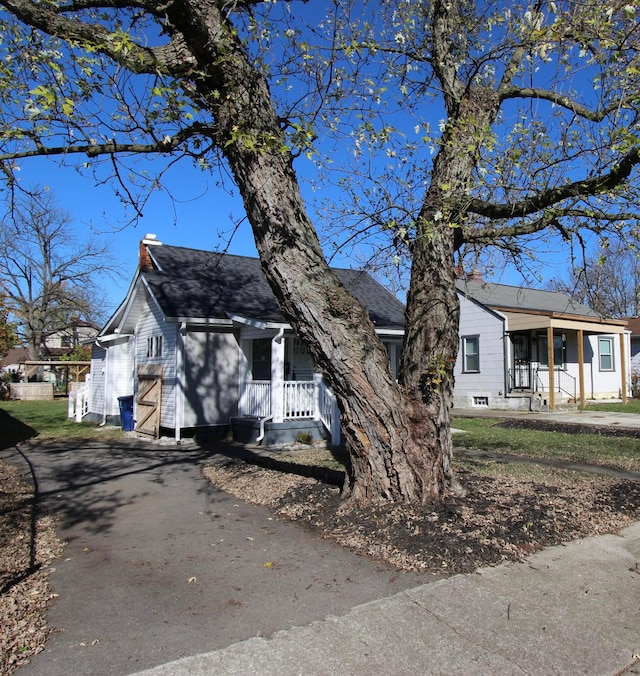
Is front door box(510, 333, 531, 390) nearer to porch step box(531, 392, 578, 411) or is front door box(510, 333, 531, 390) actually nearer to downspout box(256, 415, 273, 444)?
porch step box(531, 392, 578, 411)

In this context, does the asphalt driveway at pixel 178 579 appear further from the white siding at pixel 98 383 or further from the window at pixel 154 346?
the white siding at pixel 98 383

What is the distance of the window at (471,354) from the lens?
72.2ft

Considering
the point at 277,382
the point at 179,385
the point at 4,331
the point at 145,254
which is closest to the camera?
the point at 277,382

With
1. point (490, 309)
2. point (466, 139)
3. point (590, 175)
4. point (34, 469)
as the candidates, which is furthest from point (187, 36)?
point (490, 309)

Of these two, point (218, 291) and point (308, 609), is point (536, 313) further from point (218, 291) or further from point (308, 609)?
point (308, 609)

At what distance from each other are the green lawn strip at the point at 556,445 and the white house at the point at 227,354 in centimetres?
318

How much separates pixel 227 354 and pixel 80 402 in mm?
8273

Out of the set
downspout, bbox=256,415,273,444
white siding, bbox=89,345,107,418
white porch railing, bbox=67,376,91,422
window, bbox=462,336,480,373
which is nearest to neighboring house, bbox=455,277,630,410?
window, bbox=462,336,480,373

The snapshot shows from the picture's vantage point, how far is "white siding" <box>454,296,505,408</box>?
68.8ft

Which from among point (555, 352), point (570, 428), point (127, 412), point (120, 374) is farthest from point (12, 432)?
point (555, 352)

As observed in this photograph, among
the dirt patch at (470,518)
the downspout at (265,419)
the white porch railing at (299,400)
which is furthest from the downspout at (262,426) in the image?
the dirt patch at (470,518)

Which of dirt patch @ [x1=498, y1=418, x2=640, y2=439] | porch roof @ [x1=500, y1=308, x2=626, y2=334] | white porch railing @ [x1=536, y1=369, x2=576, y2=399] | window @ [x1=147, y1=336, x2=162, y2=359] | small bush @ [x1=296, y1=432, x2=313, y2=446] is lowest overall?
small bush @ [x1=296, y1=432, x2=313, y2=446]

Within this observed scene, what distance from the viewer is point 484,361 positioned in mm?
21594

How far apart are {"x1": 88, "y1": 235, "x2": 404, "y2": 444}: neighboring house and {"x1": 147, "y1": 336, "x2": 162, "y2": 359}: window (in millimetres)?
27
